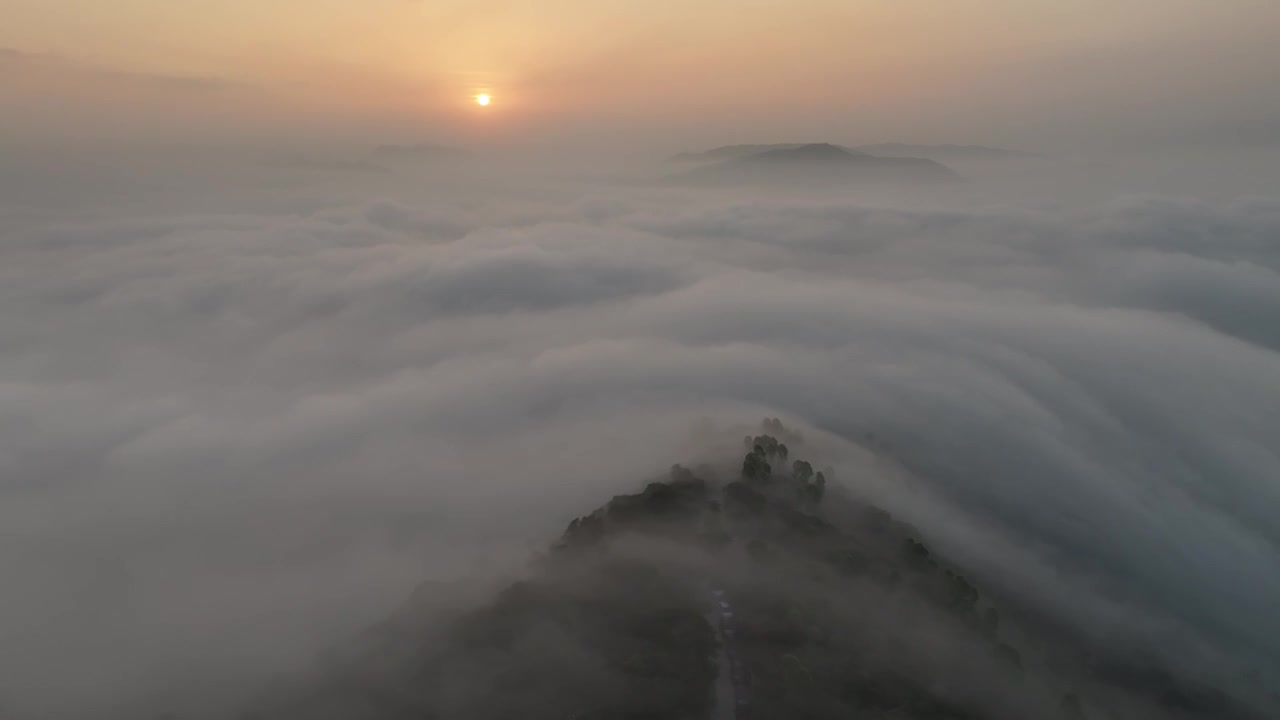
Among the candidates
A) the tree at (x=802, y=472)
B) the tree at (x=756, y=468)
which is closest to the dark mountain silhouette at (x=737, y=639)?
the tree at (x=756, y=468)

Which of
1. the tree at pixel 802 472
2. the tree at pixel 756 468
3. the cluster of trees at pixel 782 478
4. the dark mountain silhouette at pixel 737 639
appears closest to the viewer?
the dark mountain silhouette at pixel 737 639

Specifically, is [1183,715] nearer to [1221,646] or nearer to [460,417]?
[1221,646]

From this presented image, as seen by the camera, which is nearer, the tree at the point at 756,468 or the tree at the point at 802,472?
the tree at the point at 756,468

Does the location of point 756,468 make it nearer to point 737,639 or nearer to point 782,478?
point 782,478

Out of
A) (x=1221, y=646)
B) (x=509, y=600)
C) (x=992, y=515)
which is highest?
(x=509, y=600)

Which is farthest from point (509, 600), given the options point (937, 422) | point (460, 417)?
point (937, 422)

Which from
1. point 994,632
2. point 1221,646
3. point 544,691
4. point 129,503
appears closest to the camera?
point 544,691

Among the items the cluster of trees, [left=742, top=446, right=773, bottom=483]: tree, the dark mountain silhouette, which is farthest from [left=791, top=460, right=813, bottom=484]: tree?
[left=742, top=446, right=773, bottom=483]: tree

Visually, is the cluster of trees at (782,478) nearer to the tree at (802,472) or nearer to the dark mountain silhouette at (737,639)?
the tree at (802,472)
